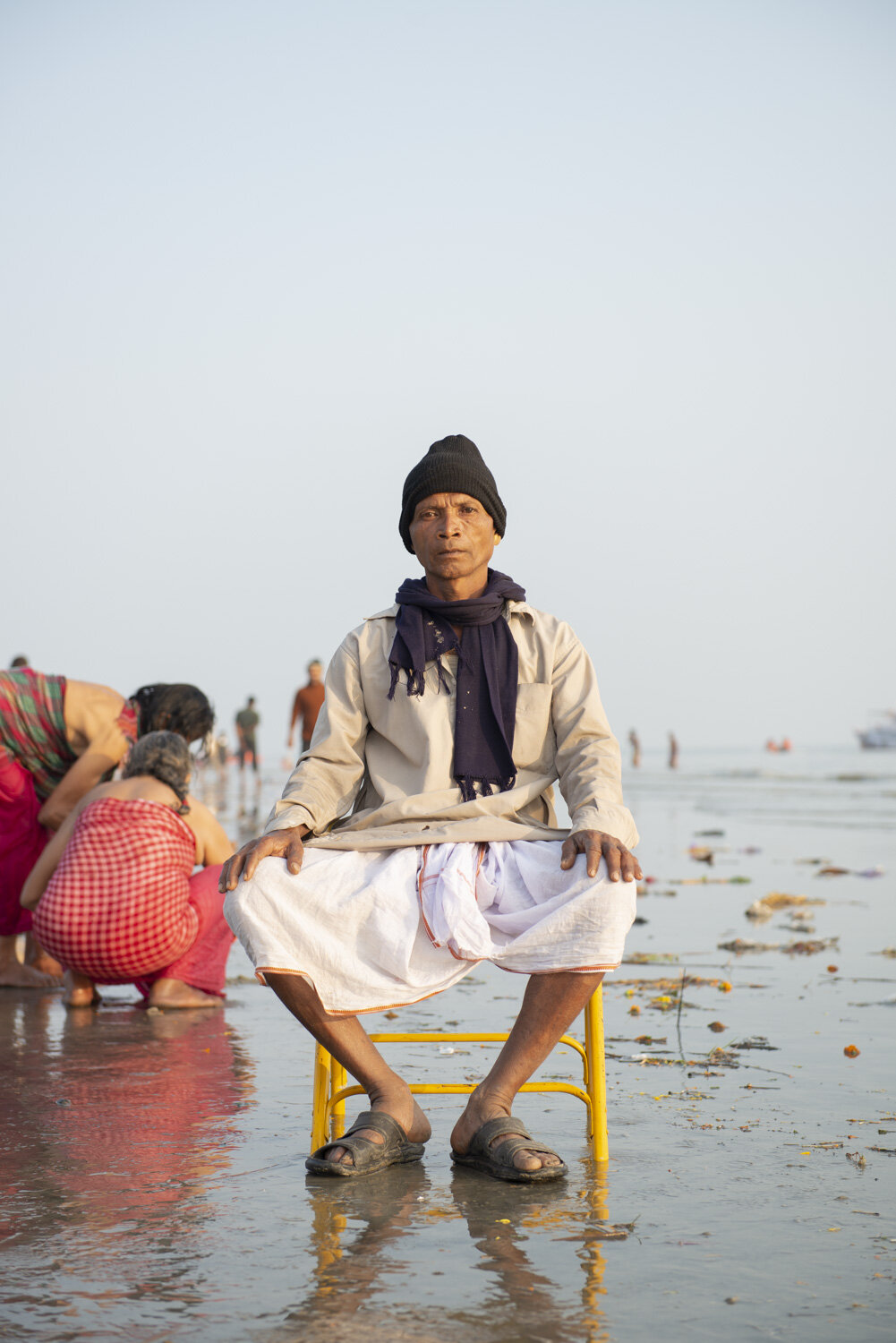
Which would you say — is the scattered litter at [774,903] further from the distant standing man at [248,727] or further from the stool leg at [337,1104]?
the distant standing man at [248,727]

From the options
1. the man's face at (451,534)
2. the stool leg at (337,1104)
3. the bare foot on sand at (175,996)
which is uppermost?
the man's face at (451,534)

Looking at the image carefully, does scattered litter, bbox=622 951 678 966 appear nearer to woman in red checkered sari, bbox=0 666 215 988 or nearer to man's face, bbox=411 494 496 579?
woman in red checkered sari, bbox=0 666 215 988

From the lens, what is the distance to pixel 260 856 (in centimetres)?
283

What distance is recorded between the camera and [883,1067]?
3695mm

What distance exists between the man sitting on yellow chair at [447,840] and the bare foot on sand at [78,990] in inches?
90.8

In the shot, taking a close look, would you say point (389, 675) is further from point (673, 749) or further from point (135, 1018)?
point (673, 749)

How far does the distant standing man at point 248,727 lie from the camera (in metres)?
24.7

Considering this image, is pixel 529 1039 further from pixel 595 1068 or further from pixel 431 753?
pixel 431 753

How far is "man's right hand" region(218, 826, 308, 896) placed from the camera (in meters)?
2.83

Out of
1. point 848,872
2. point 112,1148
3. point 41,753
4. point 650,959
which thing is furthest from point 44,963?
point 848,872

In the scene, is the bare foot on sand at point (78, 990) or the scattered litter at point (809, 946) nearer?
the bare foot on sand at point (78, 990)

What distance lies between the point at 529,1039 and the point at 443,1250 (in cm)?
68

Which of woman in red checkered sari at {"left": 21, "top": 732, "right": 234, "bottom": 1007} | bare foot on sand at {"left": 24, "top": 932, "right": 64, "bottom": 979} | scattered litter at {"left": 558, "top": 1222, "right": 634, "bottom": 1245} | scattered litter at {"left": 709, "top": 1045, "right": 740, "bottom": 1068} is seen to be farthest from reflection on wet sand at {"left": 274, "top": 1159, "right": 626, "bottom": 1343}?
bare foot on sand at {"left": 24, "top": 932, "right": 64, "bottom": 979}

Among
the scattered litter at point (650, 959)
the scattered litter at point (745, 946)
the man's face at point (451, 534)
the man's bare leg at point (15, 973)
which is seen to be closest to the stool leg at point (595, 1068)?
the man's face at point (451, 534)
